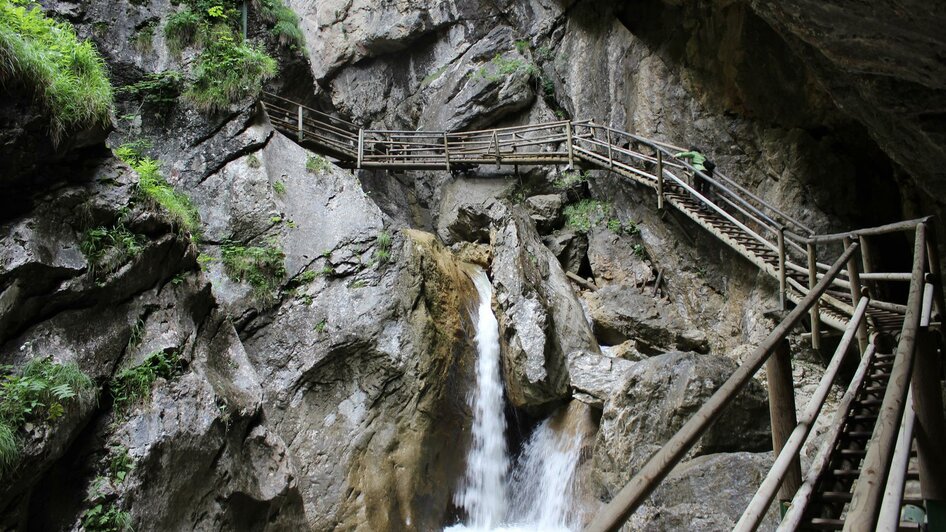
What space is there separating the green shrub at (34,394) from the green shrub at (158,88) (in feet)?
23.2

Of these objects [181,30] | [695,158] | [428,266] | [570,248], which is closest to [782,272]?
[695,158]

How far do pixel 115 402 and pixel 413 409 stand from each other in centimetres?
424

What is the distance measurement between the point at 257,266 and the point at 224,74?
3.99 m

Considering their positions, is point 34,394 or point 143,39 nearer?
point 34,394

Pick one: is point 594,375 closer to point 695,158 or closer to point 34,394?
point 695,158

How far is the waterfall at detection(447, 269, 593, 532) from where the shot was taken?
28.7 ft

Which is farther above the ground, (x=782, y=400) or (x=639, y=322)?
(x=782, y=400)

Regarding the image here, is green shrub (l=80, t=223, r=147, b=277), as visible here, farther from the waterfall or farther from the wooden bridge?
the waterfall

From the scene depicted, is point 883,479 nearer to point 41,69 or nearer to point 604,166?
point 41,69

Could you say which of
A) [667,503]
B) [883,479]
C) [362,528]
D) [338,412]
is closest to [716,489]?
[667,503]

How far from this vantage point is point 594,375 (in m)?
9.11

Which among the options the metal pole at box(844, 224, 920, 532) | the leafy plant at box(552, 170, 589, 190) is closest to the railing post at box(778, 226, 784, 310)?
the metal pole at box(844, 224, 920, 532)

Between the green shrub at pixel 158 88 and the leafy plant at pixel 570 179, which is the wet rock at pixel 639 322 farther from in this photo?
the green shrub at pixel 158 88

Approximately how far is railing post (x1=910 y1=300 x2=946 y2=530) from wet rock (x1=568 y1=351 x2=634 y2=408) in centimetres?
521
